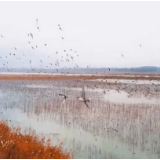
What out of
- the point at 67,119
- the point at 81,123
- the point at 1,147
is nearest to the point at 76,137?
the point at 81,123

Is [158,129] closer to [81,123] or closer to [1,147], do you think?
[81,123]

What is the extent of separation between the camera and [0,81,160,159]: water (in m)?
12.8

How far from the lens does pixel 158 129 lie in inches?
Result: 612

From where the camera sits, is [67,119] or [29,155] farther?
[67,119]

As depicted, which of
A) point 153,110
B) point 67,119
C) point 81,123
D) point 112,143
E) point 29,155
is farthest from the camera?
point 153,110

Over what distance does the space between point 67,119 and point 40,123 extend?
5.55 ft

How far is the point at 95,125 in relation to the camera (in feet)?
54.6

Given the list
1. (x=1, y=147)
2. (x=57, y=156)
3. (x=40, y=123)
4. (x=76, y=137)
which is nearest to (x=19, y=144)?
(x=1, y=147)

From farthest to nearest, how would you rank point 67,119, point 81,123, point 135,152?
point 67,119
point 81,123
point 135,152

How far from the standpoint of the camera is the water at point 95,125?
506 inches

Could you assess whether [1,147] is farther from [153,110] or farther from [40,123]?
[153,110]

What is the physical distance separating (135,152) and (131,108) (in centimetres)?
960

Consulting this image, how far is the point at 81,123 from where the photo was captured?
17250 mm

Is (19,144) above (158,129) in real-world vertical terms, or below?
above
